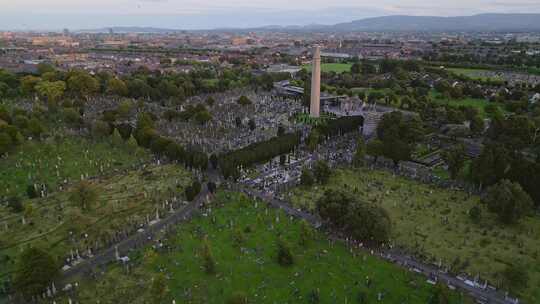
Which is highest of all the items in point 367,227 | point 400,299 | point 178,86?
point 178,86

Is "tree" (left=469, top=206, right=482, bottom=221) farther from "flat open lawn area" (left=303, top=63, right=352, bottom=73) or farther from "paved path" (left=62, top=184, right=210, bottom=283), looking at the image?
"flat open lawn area" (left=303, top=63, right=352, bottom=73)

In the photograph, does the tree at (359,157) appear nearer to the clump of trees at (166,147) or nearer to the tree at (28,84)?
the clump of trees at (166,147)

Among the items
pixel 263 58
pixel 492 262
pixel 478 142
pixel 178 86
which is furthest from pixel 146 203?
pixel 263 58

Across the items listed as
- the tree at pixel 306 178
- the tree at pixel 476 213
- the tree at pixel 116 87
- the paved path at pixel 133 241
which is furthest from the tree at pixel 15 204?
the tree at pixel 116 87

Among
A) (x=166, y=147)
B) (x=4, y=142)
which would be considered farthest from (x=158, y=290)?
(x=4, y=142)

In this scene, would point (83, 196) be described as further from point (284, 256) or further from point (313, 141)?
point (313, 141)

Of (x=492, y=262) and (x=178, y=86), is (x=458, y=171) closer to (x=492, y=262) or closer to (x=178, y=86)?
(x=492, y=262)

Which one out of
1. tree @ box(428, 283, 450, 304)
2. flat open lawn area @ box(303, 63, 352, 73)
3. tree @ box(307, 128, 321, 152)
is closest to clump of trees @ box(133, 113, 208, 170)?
tree @ box(307, 128, 321, 152)
